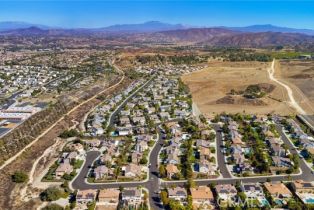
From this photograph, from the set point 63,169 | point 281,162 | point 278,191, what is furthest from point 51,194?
point 281,162

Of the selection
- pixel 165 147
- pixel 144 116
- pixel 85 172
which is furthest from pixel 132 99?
pixel 85 172

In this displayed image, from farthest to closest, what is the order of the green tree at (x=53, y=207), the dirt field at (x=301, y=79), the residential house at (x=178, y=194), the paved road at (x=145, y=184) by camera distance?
the dirt field at (x=301, y=79)
the paved road at (x=145, y=184)
the residential house at (x=178, y=194)
the green tree at (x=53, y=207)

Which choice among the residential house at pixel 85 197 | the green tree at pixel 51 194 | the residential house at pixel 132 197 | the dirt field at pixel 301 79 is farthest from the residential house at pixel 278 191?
the dirt field at pixel 301 79

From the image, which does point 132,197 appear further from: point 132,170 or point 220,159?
point 220,159

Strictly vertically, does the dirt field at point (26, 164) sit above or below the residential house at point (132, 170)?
below

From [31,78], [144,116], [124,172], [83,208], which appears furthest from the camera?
[31,78]

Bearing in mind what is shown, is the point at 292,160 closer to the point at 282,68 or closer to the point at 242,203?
the point at 242,203

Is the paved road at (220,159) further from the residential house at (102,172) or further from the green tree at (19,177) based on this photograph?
the green tree at (19,177)
